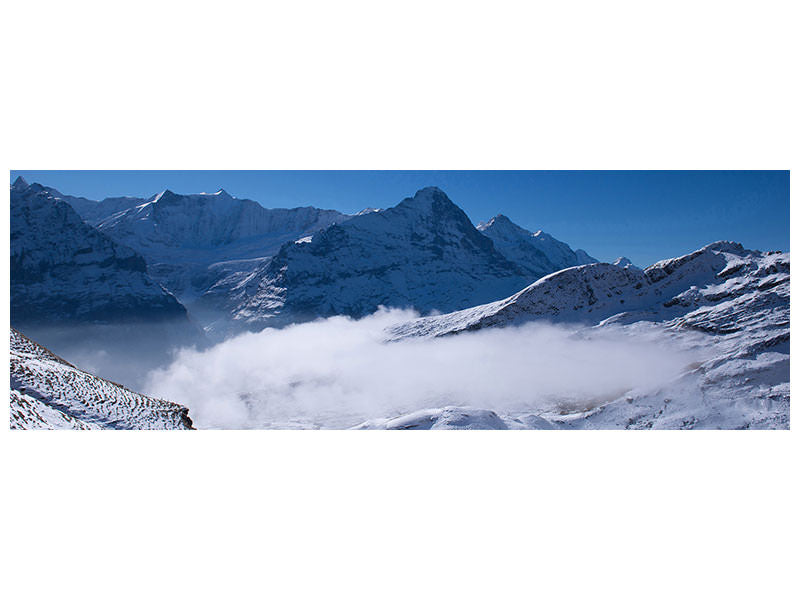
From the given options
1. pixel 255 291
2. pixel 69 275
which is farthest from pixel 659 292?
pixel 255 291

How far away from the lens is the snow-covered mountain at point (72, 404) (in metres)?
13.4

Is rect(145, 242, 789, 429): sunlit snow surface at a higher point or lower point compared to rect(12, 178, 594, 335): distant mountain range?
lower

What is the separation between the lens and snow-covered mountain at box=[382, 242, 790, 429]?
679 inches

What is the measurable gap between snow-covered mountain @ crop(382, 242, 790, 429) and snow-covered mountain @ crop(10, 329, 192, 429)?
650 cm

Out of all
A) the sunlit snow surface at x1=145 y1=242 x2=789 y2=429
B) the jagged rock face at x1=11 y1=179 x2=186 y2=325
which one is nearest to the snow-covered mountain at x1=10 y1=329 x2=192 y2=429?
the sunlit snow surface at x1=145 y1=242 x2=789 y2=429

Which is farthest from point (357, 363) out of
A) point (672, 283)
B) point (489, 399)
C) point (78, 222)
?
point (78, 222)

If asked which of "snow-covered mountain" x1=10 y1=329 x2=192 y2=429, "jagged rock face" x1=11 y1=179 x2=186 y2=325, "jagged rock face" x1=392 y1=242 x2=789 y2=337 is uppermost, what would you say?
"jagged rock face" x1=11 y1=179 x2=186 y2=325

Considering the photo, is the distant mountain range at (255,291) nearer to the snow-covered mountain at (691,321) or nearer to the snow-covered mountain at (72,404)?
the snow-covered mountain at (691,321)

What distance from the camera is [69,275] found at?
15388 centimetres

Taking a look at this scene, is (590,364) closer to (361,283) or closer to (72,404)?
(72,404)

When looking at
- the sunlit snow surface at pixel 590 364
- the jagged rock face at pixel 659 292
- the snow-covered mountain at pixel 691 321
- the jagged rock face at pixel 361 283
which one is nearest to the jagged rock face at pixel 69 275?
the jagged rock face at pixel 361 283

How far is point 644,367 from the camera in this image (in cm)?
2286

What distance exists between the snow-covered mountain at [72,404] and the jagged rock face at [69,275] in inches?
5740

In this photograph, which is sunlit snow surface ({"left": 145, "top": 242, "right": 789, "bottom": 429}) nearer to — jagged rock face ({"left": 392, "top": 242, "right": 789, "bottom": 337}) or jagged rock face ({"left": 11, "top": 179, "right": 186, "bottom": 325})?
jagged rock face ({"left": 392, "top": 242, "right": 789, "bottom": 337})
